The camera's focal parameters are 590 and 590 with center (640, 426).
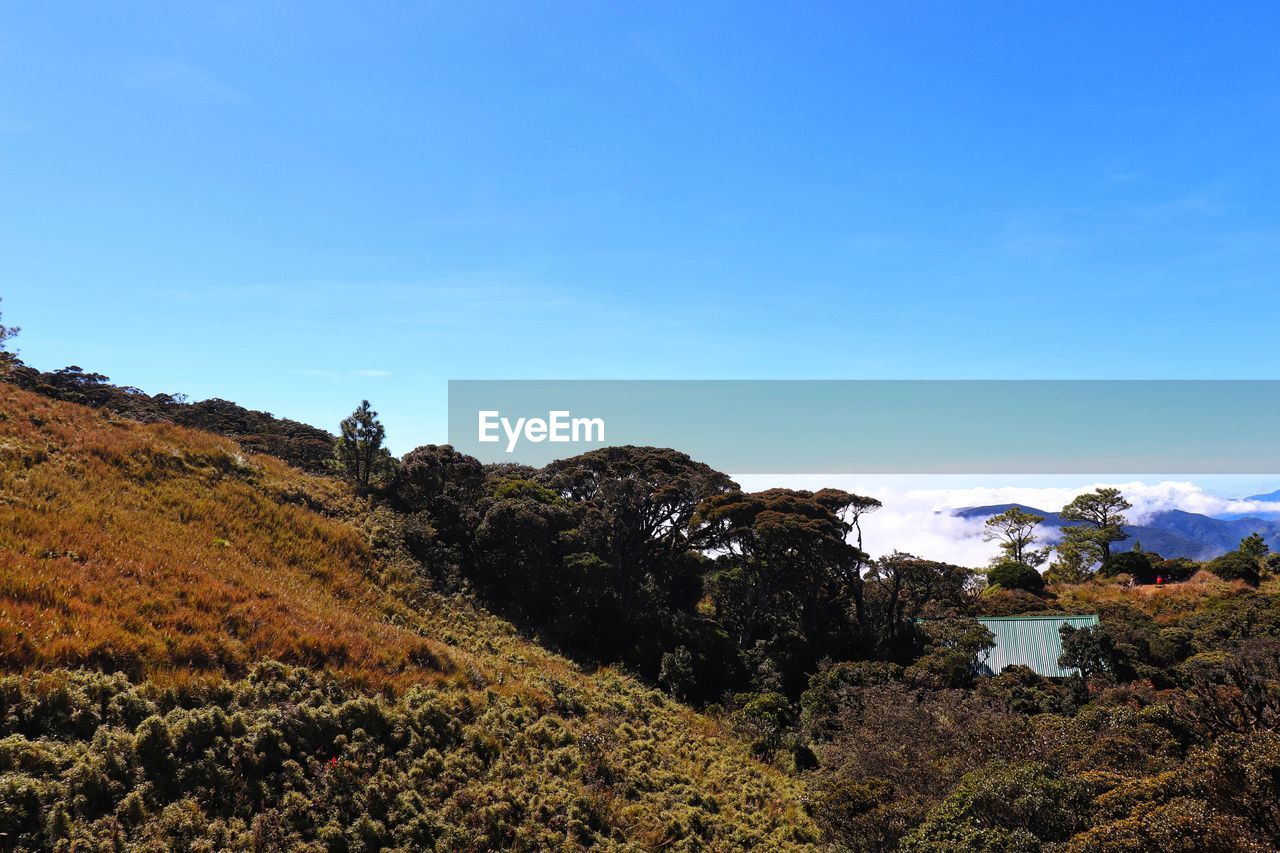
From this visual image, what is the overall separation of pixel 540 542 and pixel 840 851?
1861 centimetres

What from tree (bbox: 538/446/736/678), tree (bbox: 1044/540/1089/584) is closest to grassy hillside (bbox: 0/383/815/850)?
tree (bbox: 538/446/736/678)

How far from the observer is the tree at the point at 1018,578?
41.5 m

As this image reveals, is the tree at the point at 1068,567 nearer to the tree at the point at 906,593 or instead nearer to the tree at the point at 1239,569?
the tree at the point at 1239,569

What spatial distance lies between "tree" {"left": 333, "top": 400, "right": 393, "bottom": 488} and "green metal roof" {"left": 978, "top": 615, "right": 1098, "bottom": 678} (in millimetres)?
30843

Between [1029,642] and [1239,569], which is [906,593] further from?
[1239,569]

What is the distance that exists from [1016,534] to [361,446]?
58284 millimetres

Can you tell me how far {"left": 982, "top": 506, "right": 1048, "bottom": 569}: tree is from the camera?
55062 millimetres

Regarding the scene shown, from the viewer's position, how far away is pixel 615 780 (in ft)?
44.0

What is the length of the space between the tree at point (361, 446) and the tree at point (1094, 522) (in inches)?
2257

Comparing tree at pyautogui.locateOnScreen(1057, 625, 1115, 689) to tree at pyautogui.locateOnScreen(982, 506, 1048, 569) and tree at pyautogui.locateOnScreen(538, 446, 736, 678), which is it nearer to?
tree at pyautogui.locateOnScreen(538, 446, 736, 678)

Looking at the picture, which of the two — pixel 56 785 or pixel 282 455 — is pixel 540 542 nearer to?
pixel 56 785

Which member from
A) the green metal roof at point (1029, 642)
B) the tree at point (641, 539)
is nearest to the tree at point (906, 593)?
the green metal roof at point (1029, 642)

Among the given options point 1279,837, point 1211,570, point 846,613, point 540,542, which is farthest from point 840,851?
point 1211,570

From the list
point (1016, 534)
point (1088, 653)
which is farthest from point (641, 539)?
point (1016, 534)
